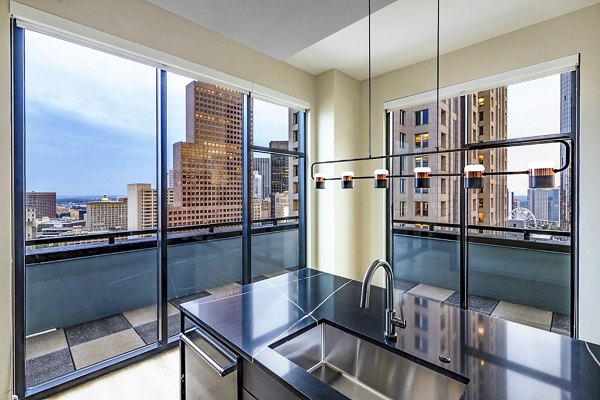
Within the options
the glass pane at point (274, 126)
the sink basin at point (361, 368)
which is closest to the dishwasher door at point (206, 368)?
the sink basin at point (361, 368)

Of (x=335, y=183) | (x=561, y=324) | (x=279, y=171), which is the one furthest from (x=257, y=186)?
(x=561, y=324)

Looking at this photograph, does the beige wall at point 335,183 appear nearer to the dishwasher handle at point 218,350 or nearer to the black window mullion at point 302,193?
the black window mullion at point 302,193

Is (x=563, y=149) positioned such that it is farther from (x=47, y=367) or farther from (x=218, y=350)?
(x=47, y=367)

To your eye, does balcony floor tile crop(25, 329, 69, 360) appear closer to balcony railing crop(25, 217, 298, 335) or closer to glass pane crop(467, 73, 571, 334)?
balcony railing crop(25, 217, 298, 335)

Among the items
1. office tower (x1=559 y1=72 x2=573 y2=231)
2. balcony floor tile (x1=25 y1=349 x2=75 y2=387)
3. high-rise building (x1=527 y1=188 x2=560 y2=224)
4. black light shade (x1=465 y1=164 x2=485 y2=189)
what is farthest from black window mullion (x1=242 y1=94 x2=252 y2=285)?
office tower (x1=559 y1=72 x2=573 y2=231)

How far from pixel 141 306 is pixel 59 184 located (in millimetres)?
1261

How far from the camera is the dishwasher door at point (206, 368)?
1292 mm

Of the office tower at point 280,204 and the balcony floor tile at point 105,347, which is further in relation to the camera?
the office tower at point 280,204

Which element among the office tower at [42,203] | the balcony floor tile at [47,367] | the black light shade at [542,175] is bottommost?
the balcony floor tile at [47,367]

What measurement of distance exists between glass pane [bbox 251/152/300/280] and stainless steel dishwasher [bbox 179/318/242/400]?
1.88m

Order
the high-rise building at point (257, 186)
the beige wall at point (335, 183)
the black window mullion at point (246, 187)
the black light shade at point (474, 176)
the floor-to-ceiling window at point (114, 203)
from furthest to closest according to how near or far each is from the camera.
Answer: the beige wall at point (335, 183), the high-rise building at point (257, 186), the black window mullion at point (246, 187), the floor-to-ceiling window at point (114, 203), the black light shade at point (474, 176)

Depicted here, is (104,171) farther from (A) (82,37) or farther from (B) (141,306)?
(B) (141,306)

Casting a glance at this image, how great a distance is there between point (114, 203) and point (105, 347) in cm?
124

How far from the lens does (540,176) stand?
1.22m
